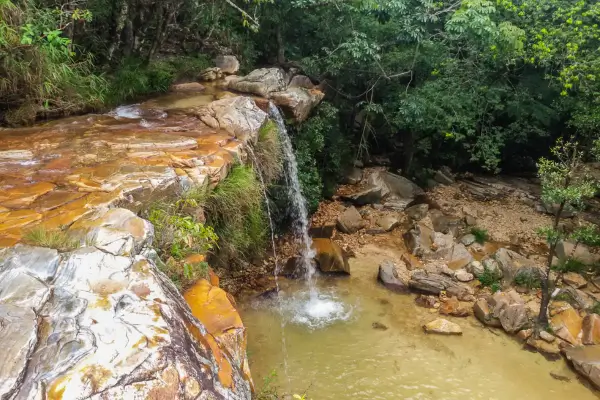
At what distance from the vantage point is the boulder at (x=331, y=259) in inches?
295

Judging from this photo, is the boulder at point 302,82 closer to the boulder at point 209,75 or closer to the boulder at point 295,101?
the boulder at point 295,101

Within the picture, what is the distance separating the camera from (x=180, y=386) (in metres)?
2.13

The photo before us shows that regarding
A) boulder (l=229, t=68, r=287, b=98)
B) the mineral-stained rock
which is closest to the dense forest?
boulder (l=229, t=68, r=287, b=98)

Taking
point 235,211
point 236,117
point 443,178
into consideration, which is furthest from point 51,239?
point 443,178

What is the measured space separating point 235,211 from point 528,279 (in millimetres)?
5157

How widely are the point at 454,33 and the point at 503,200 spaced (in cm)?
446

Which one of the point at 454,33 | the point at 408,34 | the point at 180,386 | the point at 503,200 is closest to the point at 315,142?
the point at 408,34

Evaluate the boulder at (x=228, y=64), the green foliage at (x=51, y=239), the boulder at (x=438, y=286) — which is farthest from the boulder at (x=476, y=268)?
the green foliage at (x=51, y=239)

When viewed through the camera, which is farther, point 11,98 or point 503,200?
point 503,200

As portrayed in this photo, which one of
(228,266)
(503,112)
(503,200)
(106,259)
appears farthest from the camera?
(503,200)

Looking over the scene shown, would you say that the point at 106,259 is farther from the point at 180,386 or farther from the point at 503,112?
the point at 503,112

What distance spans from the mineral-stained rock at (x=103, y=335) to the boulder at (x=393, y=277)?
15.0 ft

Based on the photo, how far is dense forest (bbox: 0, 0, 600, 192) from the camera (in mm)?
6203

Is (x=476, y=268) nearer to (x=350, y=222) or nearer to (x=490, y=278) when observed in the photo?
(x=490, y=278)
